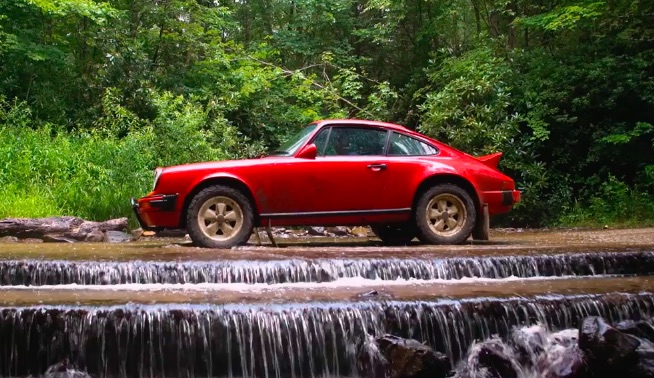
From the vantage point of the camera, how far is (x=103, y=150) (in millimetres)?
13422

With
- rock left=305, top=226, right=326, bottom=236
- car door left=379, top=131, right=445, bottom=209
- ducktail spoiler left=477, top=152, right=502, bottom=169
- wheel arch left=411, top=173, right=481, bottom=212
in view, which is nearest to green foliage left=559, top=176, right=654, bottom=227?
rock left=305, top=226, right=326, bottom=236

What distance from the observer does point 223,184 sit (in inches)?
298

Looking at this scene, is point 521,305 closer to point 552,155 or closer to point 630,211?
point 630,211

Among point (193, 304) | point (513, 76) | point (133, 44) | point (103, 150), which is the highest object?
Result: point (133, 44)

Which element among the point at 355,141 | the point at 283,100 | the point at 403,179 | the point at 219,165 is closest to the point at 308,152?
the point at 355,141

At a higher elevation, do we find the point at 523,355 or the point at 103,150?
the point at 103,150

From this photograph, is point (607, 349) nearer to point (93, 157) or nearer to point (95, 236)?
point (95, 236)

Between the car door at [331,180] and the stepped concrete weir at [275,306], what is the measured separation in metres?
1.14

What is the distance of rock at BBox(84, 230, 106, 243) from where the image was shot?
9.90 metres

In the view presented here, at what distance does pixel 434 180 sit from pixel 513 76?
868 cm

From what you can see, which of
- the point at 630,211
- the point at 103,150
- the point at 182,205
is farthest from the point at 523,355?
the point at 103,150

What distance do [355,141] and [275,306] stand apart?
11.5 ft

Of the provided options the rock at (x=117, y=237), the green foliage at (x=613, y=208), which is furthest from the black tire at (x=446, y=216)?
the green foliage at (x=613, y=208)

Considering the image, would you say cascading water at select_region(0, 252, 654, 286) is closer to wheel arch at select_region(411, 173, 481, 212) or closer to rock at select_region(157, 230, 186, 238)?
wheel arch at select_region(411, 173, 481, 212)
